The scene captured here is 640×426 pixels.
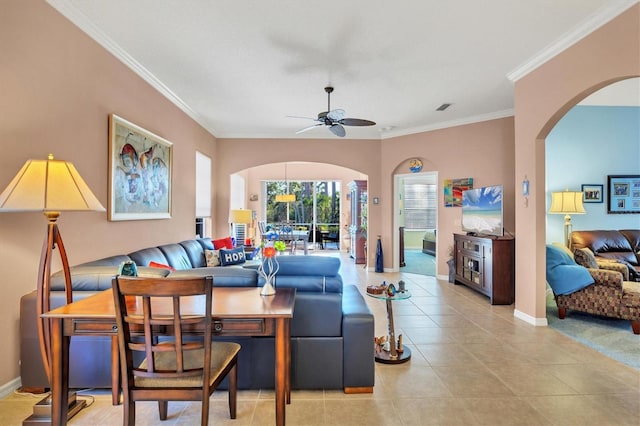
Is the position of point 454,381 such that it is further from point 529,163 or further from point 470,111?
point 470,111

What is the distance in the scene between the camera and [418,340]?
10.8 feet

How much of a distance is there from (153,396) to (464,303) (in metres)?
4.27

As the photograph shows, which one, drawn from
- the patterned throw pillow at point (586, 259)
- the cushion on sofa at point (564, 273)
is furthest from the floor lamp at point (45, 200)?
the patterned throw pillow at point (586, 259)

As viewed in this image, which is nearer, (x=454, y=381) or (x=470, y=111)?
(x=454, y=381)

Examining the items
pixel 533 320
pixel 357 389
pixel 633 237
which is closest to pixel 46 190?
pixel 357 389

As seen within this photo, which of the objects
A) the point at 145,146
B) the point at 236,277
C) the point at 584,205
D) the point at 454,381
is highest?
the point at 145,146

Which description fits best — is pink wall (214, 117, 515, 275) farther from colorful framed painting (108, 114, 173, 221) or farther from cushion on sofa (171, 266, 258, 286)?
cushion on sofa (171, 266, 258, 286)

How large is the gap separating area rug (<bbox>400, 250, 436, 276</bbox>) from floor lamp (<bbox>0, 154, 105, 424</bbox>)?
A: 6320 mm

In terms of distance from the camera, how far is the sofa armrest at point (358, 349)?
229cm

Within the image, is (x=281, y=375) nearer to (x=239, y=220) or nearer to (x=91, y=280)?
(x=91, y=280)

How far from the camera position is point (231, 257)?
509cm

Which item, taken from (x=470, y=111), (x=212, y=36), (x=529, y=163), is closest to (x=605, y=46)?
(x=529, y=163)

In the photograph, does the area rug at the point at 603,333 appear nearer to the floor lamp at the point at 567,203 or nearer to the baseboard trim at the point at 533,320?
the baseboard trim at the point at 533,320

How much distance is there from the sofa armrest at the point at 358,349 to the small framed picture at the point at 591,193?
527 centimetres
